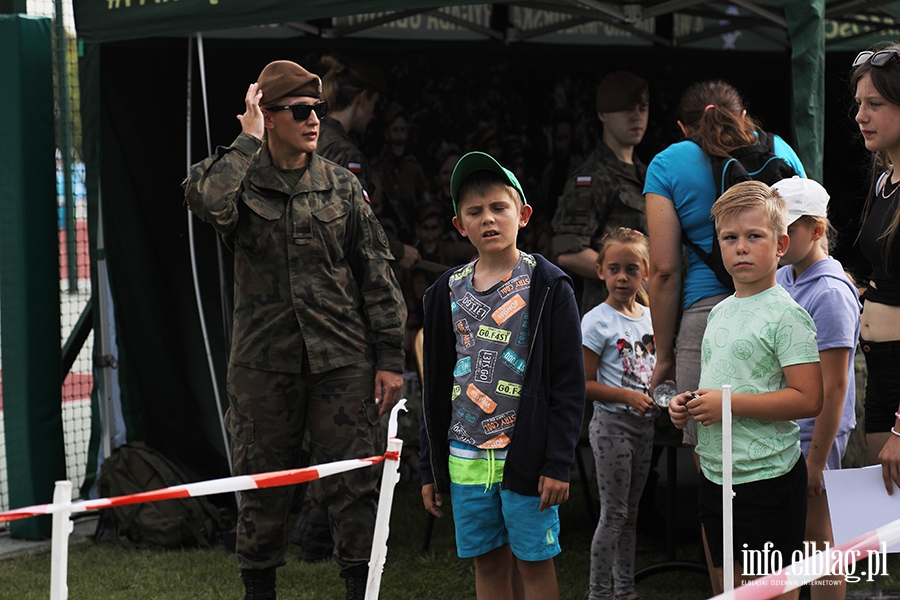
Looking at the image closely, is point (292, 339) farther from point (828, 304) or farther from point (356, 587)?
A: point (828, 304)

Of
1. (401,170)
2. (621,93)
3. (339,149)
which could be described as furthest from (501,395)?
(401,170)

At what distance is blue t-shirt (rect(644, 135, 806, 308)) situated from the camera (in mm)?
3406

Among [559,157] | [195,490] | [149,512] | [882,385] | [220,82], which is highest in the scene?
[220,82]

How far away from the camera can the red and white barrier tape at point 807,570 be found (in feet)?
6.25

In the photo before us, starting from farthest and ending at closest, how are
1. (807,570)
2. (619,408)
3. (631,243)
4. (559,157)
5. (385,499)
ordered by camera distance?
1. (559,157)
2. (631,243)
3. (619,408)
4. (385,499)
5. (807,570)

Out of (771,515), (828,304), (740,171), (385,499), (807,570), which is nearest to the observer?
(807,570)

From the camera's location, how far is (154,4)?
16.3 ft

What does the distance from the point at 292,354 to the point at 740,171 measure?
5.50 feet

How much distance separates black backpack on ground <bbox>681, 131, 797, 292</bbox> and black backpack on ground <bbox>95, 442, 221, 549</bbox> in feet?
10.1

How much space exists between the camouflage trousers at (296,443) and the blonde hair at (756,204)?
4.90ft

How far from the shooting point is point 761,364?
281 cm

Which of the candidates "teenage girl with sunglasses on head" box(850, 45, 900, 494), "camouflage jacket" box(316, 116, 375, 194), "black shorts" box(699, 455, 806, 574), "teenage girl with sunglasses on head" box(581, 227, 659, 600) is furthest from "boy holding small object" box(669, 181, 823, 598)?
"camouflage jacket" box(316, 116, 375, 194)

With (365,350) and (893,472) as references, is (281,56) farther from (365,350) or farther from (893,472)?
(893,472)

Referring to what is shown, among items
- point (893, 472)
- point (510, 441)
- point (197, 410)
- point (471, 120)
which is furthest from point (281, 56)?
point (893, 472)
